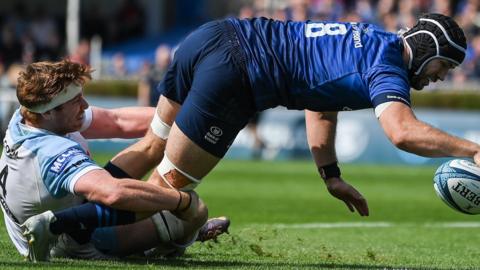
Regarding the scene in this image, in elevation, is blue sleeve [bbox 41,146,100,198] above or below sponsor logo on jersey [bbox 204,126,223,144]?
below

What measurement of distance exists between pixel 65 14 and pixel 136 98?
10934 mm

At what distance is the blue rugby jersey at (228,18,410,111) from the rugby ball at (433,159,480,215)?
615 mm

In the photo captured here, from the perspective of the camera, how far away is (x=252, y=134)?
73.6ft

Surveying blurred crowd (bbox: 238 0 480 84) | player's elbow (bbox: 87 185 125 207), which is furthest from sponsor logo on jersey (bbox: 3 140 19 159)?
blurred crowd (bbox: 238 0 480 84)

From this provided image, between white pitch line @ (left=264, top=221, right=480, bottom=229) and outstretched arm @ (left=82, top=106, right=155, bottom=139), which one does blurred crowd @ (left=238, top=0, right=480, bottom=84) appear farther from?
outstretched arm @ (left=82, top=106, right=155, bottom=139)

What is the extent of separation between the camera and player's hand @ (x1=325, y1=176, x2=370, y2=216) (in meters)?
7.72

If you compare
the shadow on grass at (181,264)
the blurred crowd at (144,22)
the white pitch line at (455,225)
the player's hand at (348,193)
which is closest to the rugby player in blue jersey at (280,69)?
the shadow on grass at (181,264)

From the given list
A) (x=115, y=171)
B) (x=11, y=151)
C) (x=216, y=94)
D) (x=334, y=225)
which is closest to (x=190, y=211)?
(x=216, y=94)

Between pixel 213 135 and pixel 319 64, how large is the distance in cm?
80

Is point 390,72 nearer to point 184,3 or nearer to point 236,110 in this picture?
point 236,110

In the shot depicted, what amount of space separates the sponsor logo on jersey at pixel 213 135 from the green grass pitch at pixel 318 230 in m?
0.79

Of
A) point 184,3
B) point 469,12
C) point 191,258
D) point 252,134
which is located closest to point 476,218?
point 191,258

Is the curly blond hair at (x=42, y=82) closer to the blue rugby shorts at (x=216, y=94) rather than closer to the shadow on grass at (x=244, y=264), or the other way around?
the blue rugby shorts at (x=216, y=94)

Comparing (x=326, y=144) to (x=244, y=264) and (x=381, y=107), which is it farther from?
(x=381, y=107)
